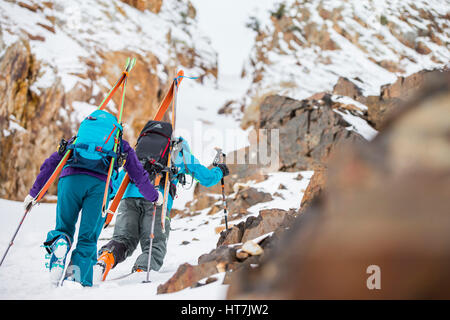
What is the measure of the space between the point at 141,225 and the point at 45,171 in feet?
4.67

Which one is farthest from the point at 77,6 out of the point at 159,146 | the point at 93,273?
the point at 93,273

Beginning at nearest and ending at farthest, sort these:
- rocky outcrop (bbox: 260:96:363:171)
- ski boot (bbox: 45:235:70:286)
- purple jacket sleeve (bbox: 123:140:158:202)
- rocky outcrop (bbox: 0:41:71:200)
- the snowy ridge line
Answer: ski boot (bbox: 45:235:70:286) < purple jacket sleeve (bbox: 123:140:158:202) < rocky outcrop (bbox: 260:96:363:171) < rocky outcrop (bbox: 0:41:71:200) < the snowy ridge line

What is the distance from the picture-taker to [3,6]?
15570mm

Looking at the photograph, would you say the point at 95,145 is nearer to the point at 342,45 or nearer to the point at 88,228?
the point at 88,228

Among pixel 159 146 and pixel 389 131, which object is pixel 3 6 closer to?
pixel 159 146

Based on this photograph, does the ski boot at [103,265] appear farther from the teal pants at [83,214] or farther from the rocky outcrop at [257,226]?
the rocky outcrop at [257,226]

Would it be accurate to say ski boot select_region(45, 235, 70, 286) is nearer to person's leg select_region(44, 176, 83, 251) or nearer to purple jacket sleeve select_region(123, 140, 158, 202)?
person's leg select_region(44, 176, 83, 251)

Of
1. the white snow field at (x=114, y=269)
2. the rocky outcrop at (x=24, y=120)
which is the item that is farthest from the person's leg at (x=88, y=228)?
the rocky outcrop at (x=24, y=120)

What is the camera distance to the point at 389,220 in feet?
3.51

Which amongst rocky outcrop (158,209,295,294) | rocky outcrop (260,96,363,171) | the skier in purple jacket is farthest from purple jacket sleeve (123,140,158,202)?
rocky outcrop (260,96,363,171)

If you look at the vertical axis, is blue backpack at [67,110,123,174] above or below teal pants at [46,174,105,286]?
above

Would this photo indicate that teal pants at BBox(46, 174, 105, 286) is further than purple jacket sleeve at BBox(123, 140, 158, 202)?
No

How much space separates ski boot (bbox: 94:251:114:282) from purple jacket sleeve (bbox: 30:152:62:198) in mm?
1024

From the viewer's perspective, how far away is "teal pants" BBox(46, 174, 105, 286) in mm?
3336
